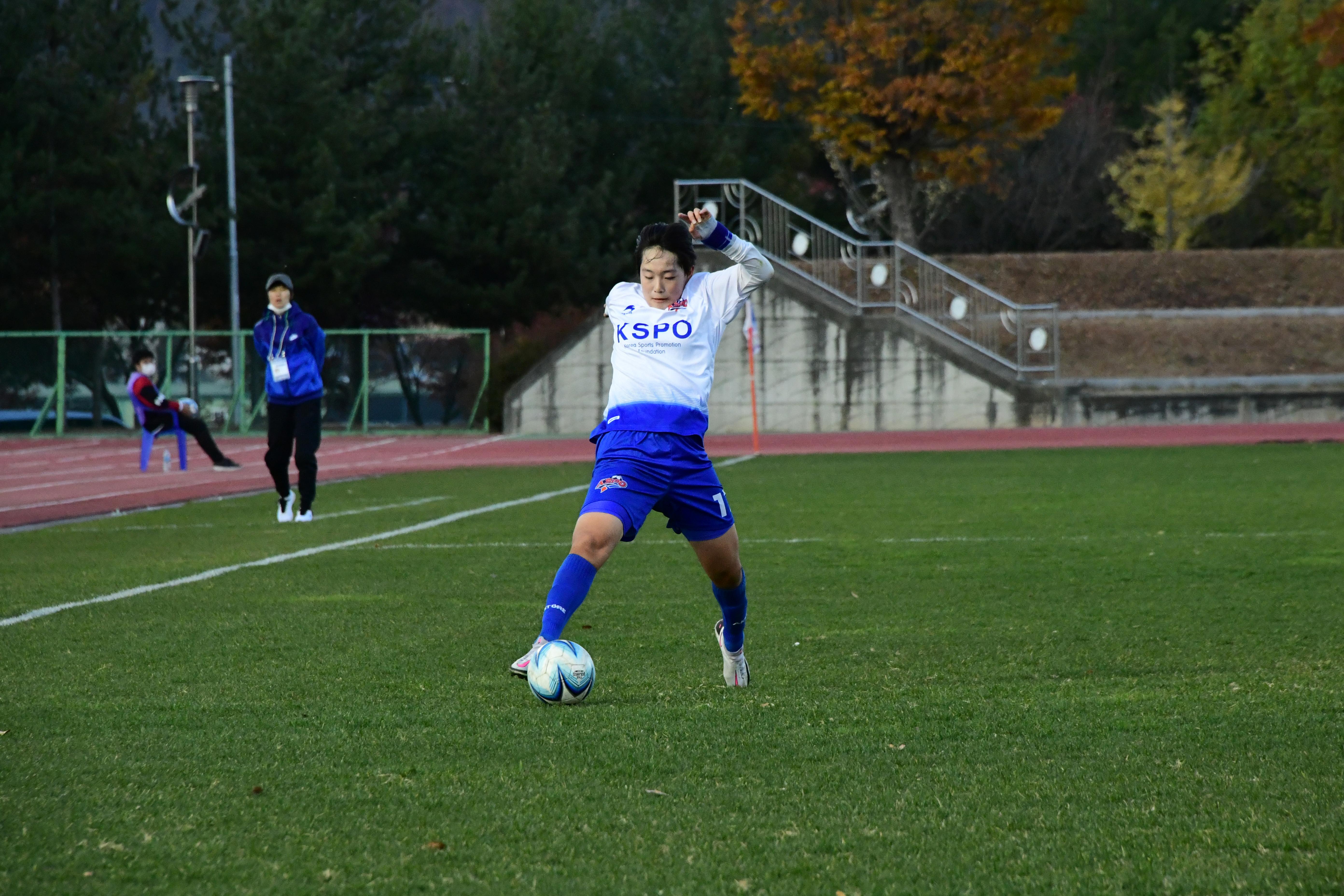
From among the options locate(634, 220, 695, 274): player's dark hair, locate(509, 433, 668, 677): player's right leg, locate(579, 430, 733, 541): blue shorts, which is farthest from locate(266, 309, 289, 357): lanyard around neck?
locate(509, 433, 668, 677): player's right leg

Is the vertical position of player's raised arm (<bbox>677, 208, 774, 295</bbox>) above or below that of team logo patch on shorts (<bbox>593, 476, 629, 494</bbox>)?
above

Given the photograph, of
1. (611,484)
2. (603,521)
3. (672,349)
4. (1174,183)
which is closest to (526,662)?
(603,521)

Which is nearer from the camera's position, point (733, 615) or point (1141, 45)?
point (733, 615)

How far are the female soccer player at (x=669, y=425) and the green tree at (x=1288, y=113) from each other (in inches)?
1712

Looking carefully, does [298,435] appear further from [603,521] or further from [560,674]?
[560,674]

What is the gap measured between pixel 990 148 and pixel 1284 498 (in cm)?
3203

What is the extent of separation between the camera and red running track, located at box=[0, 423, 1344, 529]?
17516 mm

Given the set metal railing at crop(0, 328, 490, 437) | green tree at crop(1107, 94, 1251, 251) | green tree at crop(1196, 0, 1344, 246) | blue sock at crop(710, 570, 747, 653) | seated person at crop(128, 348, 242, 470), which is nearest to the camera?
blue sock at crop(710, 570, 747, 653)

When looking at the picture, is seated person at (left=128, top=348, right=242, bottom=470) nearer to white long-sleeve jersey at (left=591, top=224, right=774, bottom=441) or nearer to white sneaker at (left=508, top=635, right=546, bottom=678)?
white long-sleeve jersey at (left=591, top=224, right=774, bottom=441)

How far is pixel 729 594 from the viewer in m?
5.92

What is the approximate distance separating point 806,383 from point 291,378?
18.8 meters

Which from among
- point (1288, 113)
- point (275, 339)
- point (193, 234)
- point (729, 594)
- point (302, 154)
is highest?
point (1288, 113)

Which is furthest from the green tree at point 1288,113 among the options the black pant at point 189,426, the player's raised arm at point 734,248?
the player's raised arm at point 734,248

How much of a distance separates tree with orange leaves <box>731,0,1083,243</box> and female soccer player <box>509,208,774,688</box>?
100 ft
